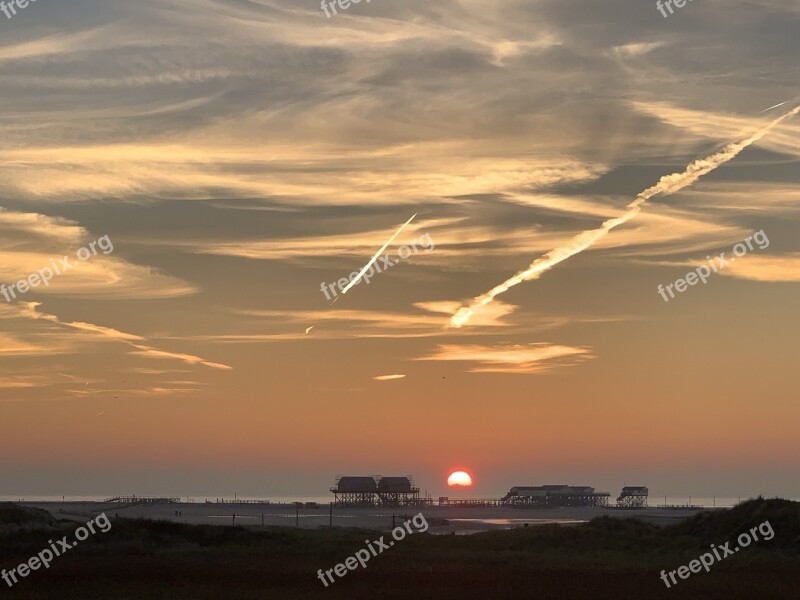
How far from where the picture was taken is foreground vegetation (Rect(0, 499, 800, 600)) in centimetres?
4975

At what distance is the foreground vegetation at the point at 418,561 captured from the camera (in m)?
49.8

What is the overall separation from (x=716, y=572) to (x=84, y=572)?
32853mm

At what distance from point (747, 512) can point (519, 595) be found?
125 feet

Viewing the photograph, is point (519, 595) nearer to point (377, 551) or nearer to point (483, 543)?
point (377, 551)

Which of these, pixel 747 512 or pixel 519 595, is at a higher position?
pixel 747 512

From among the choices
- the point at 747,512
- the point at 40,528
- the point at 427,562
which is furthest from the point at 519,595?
the point at 40,528

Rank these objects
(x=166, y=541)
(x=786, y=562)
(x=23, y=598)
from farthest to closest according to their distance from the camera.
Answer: (x=166, y=541) < (x=786, y=562) < (x=23, y=598)

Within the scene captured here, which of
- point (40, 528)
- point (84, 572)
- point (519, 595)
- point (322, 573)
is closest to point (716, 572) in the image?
point (519, 595)

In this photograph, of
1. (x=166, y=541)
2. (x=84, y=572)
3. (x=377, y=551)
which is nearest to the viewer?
(x=84, y=572)

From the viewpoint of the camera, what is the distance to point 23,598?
151 ft

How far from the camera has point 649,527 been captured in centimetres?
8625

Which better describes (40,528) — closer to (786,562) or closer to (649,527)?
(649,527)

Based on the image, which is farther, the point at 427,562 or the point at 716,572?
the point at 427,562

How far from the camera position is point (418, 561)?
67188 millimetres
